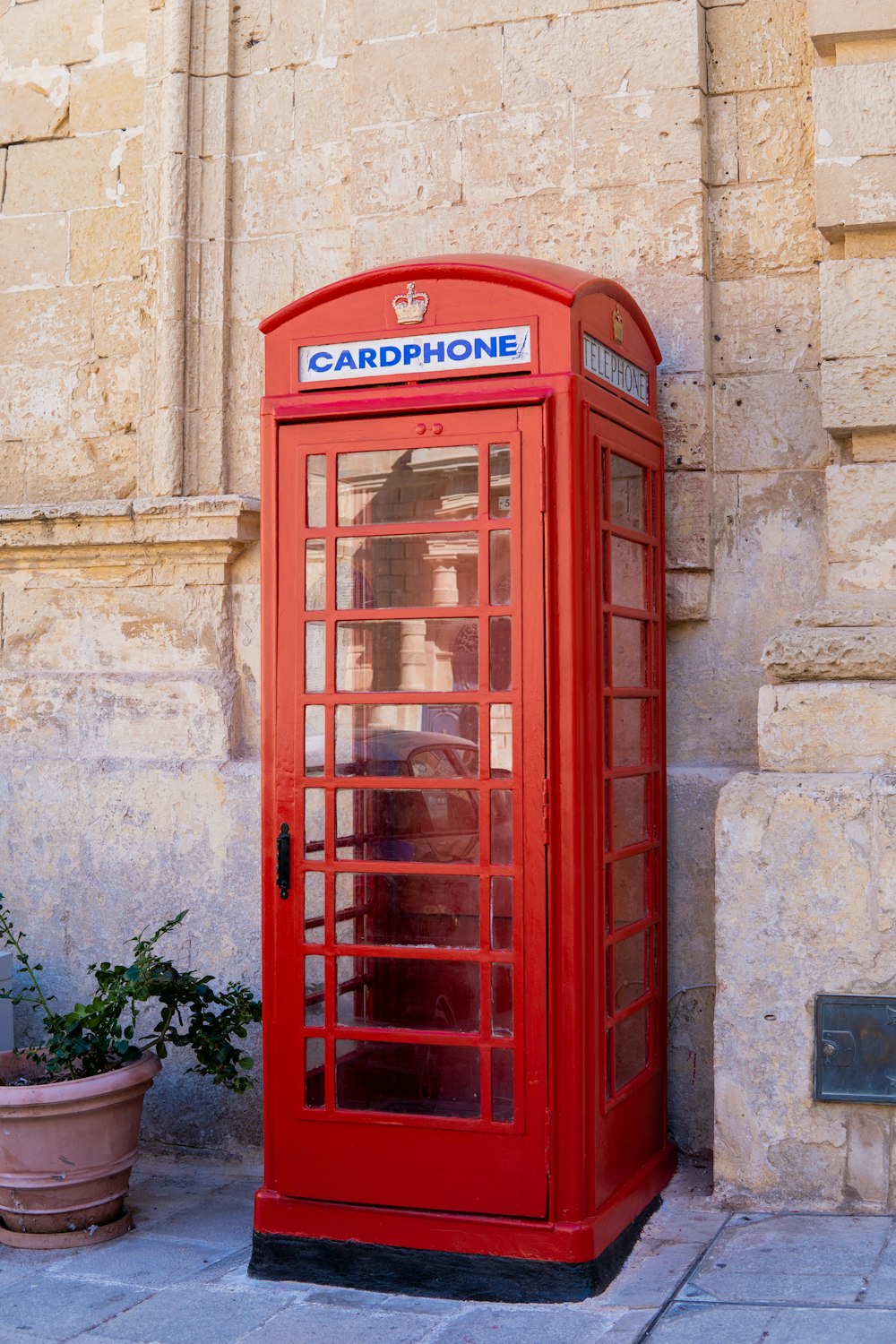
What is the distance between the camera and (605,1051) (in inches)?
158

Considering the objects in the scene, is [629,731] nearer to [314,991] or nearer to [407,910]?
[407,910]

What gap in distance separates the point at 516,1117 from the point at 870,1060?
40.2 inches

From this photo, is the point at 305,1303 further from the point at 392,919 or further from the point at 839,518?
the point at 839,518

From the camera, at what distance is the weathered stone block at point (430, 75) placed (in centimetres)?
504

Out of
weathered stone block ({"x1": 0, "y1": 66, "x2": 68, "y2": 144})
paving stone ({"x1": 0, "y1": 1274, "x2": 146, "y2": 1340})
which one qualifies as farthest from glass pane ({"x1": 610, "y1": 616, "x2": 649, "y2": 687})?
weathered stone block ({"x1": 0, "y1": 66, "x2": 68, "y2": 144})

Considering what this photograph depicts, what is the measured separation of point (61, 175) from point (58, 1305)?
4242mm

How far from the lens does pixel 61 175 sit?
19.0 feet

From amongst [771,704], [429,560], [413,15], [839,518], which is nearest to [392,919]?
[429,560]

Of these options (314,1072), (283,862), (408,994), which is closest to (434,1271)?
(314,1072)

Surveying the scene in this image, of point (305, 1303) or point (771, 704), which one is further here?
point (771, 704)

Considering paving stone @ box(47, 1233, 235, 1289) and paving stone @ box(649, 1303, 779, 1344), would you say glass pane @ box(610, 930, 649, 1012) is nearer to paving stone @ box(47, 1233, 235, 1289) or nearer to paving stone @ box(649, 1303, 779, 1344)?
paving stone @ box(649, 1303, 779, 1344)

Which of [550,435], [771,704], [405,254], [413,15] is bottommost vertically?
[771,704]

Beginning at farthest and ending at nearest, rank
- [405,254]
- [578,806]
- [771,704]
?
1. [405,254]
2. [771,704]
3. [578,806]

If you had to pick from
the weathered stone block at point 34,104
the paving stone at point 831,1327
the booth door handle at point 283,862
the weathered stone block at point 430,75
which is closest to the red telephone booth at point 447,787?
the booth door handle at point 283,862
